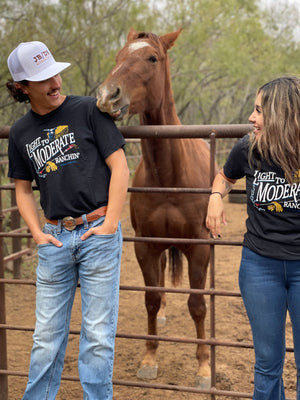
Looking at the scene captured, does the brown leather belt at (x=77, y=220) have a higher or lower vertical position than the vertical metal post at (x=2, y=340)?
higher

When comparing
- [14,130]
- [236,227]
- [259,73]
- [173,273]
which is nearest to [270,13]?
[259,73]

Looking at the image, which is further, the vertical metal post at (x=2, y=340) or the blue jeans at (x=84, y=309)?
the vertical metal post at (x=2, y=340)

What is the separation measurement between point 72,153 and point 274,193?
890 millimetres

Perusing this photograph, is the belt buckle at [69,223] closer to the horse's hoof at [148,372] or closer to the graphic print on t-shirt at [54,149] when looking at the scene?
the graphic print on t-shirt at [54,149]

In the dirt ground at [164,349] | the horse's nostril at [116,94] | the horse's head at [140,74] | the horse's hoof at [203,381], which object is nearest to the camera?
the horse's nostril at [116,94]

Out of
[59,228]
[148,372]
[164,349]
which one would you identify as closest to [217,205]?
[59,228]

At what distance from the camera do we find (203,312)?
12.5 feet

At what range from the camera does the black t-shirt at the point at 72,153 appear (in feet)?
6.82

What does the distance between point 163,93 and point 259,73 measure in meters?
17.8

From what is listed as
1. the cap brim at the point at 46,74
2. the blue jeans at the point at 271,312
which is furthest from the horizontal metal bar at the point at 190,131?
the blue jeans at the point at 271,312

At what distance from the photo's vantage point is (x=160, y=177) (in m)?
3.52

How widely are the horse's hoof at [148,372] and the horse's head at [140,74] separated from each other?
2.01m

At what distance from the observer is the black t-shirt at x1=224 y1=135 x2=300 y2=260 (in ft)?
6.23

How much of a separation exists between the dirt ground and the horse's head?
81.7 inches
